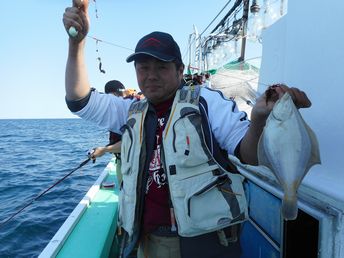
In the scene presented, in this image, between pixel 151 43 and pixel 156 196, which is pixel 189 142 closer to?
pixel 156 196

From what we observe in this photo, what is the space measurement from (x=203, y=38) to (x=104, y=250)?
7722 mm

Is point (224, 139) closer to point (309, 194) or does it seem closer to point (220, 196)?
point (220, 196)

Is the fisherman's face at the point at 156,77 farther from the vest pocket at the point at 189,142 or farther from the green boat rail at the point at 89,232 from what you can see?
the green boat rail at the point at 89,232

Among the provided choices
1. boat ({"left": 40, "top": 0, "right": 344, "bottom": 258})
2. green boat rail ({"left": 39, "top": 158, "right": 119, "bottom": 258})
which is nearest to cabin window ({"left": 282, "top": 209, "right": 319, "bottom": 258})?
boat ({"left": 40, "top": 0, "right": 344, "bottom": 258})

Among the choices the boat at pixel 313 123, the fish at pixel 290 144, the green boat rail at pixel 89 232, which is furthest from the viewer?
the green boat rail at pixel 89 232

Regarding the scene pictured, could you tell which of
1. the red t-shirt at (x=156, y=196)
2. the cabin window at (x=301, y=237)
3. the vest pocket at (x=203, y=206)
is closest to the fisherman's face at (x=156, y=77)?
the red t-shirt at (x=156, y=196)

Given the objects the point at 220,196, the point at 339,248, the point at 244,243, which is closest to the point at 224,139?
the point at 220,196

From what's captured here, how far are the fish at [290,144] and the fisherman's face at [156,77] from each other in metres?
0.91

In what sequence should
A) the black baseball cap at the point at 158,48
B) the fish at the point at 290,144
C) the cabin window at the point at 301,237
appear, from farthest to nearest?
the black baseball cap at the point at 158,48
the cabin window at the point at 301,237
the fish at the point at 290,144

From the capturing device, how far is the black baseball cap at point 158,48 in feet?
6.40

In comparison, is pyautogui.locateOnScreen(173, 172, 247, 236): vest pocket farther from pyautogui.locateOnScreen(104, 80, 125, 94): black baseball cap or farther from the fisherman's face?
pyautogui.locateOnScreen(104, 80, 125, 94): black baseball cap

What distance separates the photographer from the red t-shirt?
6.41 feet

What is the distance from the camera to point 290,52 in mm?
1962

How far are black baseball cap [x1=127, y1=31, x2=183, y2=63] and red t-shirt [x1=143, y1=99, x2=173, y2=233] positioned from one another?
39 centimetres
